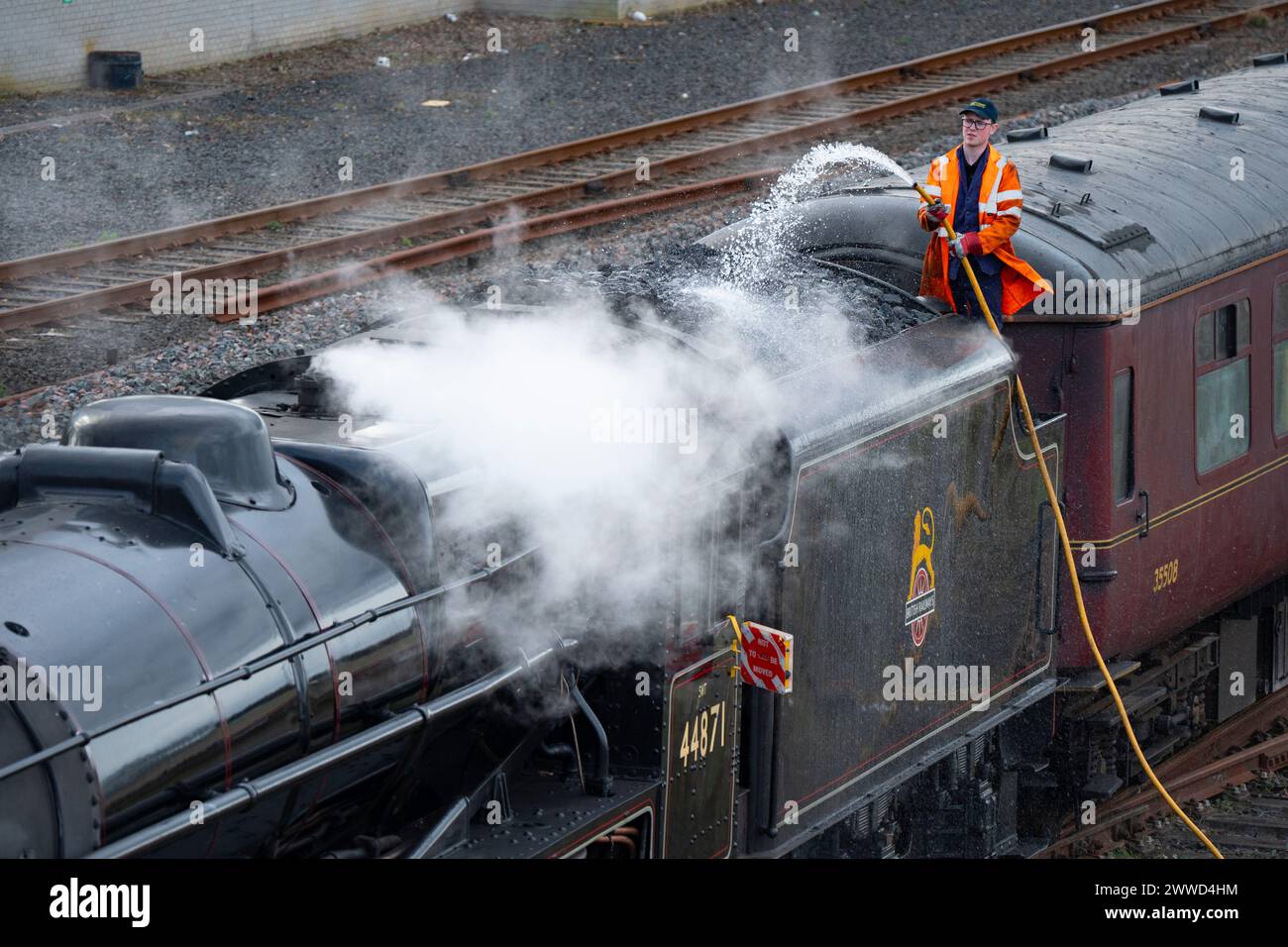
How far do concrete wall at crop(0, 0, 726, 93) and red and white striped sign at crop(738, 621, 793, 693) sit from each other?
1677 cm

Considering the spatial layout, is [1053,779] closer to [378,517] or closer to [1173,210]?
[1173,210]

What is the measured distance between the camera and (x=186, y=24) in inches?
864

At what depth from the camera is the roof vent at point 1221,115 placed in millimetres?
9938

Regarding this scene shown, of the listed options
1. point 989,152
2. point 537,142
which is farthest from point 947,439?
point 537,142

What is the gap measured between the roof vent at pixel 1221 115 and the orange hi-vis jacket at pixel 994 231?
2943 millimetres

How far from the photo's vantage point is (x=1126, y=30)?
912 inches

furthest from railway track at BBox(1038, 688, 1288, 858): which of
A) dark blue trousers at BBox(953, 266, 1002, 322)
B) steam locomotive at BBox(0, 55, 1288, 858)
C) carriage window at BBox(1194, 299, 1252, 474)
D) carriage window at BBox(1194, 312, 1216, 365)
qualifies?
dark blue trousers at BBox(953, 266, 1002, 322)

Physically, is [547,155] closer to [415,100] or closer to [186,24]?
[415,100]

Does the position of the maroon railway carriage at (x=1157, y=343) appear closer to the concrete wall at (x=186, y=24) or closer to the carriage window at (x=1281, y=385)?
the carriage window at (x=1281, y=385)

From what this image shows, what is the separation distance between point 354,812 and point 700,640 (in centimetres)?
130

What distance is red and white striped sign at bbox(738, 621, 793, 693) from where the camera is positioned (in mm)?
5688

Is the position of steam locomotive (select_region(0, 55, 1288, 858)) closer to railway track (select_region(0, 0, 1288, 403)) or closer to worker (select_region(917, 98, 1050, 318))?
worker (select_region(917, 98, 1050, 318))

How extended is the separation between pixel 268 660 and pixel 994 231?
13.4 feet

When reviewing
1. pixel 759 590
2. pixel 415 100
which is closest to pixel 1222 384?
pixel 759 590
